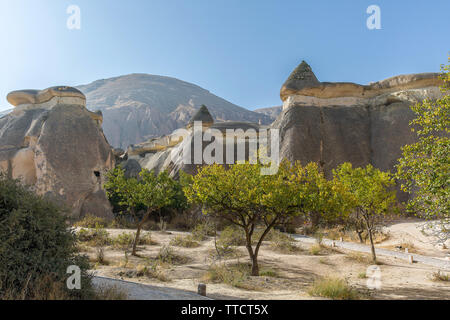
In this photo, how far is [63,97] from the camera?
22125mm

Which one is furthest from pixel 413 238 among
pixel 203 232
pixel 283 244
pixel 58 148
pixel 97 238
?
pixel 58 148

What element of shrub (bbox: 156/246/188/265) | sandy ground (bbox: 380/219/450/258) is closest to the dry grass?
sandy ground (bbox: 380/219/450/258)

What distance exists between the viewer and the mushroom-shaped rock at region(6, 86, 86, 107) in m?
22.1

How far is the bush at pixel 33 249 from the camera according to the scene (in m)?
4.11

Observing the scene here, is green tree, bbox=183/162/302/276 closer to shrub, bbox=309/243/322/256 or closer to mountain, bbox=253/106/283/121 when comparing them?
shrub, bbox=309/243/322/256

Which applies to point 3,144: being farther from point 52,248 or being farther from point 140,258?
point 52,248

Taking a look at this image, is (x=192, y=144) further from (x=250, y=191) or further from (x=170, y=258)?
(x=250, y=191)

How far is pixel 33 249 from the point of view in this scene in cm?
461

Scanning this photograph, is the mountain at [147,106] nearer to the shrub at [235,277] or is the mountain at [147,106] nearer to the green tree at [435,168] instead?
the shrub at [235,277]

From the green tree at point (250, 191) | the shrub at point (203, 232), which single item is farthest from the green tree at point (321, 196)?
the shrub at point (203, 232)

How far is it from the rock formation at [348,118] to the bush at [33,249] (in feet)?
60.5
